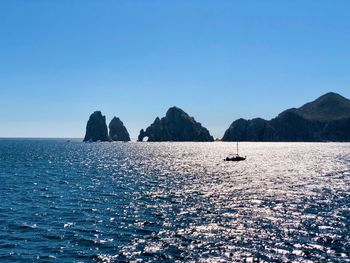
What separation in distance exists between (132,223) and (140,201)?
1763 cm

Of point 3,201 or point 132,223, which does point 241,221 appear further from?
point 3,201

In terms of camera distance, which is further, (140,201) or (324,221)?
(140,201)

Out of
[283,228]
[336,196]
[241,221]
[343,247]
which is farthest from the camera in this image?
[336,196]

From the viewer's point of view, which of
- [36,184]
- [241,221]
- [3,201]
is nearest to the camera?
[241,221]

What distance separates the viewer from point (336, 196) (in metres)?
77.1

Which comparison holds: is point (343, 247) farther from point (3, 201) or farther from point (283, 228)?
point (3, 201)

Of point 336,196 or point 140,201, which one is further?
point 336,196

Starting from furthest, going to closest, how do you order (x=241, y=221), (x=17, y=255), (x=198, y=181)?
1. (x=198, y=181)
2. (x=241, y=221)
3. (x=17, y=255)

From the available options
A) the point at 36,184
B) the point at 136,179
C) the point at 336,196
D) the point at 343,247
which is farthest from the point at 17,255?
the point at 136,179

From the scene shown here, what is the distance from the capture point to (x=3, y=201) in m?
66.8

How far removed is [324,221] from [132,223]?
2767cm

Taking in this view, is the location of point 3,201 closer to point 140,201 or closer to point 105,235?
point 140,201

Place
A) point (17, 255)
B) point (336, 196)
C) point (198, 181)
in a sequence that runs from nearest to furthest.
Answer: point (17, 255), point (336, 196), point (198, 181)

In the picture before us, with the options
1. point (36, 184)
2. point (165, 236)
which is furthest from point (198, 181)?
point (165, 236)
